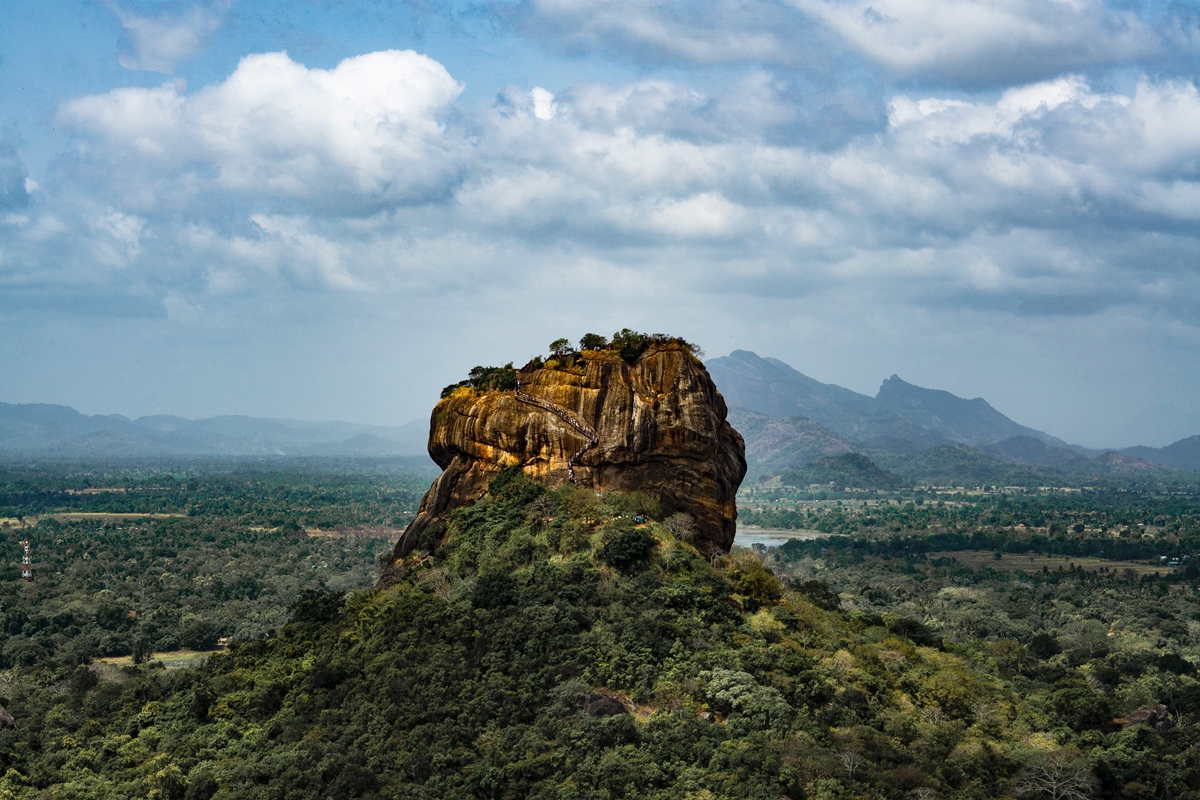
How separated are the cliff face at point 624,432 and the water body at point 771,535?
99651 mm

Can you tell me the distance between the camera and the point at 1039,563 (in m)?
130

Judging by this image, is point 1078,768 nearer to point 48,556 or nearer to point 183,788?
point 183,788

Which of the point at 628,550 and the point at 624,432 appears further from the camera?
the point at 624,432

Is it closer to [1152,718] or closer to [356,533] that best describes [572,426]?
[1152,718]

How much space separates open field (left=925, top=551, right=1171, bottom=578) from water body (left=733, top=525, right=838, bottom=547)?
2200 centimetres

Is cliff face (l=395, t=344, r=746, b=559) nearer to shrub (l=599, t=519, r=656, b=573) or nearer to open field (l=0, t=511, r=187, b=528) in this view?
shrub (l=599, t=519, r=656, b=573)

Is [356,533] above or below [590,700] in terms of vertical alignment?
below

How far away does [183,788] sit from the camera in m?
37.3

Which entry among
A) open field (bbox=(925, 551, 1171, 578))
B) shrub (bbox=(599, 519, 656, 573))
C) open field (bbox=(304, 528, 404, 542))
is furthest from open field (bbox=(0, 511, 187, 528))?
shrub (bbox=(599, 519, 656, 573))

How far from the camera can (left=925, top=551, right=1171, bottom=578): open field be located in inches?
4866

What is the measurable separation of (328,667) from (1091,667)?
131 ft

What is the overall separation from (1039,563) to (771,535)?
4377cm

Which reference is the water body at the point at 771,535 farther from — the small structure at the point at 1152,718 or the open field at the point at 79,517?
the small structure at the point at 1152,718

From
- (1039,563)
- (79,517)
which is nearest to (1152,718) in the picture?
(1039,563)
